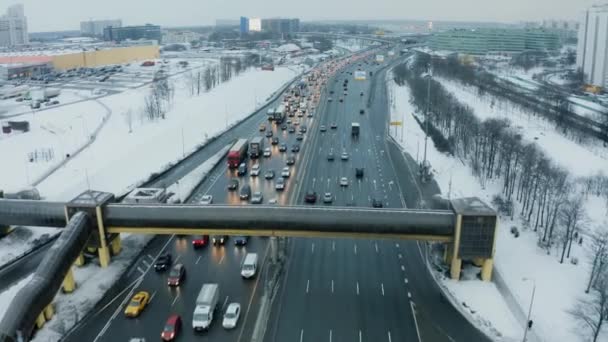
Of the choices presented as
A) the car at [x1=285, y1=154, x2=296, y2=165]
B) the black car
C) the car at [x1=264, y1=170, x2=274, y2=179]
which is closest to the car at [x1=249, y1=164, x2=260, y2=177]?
the car at [x1=264, y1=170, x2=274, y2=179]

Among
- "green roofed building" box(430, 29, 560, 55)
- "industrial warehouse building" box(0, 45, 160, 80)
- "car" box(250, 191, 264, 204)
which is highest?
"green roofed building" box(430, 29, 560, 55)

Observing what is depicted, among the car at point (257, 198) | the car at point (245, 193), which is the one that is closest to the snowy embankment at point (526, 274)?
the car at point (257, 198)

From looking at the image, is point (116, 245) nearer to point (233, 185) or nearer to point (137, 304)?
point (137, 304)

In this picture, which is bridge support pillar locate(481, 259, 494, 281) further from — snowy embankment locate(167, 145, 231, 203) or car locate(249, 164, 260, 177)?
car locate(249, 164, 260, 177)

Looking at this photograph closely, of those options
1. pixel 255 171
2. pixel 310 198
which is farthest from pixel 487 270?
pixel 255 171

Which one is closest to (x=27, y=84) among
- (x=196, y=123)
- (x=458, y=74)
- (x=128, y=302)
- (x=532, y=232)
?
(x=196, y=123)
